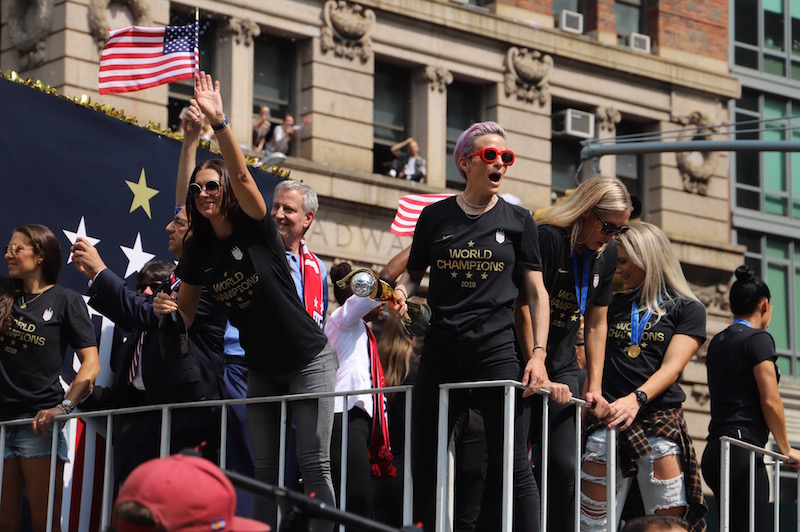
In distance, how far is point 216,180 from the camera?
685 cm

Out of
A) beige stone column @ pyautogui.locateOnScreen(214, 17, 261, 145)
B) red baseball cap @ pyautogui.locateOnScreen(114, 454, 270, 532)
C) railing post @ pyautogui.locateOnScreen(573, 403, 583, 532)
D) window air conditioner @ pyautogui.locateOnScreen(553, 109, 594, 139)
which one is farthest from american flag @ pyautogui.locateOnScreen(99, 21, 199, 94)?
window air conditioner @ pyautogui.locateOnScreen(553, 109, 594, 139)

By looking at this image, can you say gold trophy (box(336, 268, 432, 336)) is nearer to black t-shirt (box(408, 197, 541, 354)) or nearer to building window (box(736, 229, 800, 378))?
black t-shirt (box(408, 197, 541, 354))

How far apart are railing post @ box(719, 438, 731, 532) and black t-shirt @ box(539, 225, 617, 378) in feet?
3.55

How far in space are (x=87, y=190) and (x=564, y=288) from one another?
347 centimetres

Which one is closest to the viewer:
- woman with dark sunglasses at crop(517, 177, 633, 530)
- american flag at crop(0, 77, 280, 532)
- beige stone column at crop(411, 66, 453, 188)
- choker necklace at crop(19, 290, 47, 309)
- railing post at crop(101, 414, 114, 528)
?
woman with dark sunglasses at crop(517, 177, 633, 530)

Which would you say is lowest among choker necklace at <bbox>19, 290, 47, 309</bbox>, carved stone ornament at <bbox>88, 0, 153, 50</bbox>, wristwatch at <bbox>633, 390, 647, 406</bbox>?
wristwatch at <bbox>633, 390, 647, 406</bbox>

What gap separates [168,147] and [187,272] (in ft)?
9.15

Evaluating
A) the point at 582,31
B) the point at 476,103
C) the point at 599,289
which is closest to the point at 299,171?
the point at 476,103

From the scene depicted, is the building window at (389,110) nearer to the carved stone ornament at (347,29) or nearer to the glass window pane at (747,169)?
the carved stone ornament at (347,29)

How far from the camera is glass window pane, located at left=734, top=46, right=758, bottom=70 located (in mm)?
30891

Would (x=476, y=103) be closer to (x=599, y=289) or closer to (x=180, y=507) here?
(x=599, y=289)

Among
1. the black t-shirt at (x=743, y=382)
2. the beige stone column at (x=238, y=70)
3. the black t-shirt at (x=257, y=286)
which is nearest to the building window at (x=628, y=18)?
the beige stone column at (x=238, y=70)

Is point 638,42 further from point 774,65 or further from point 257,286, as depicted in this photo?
point 257,286

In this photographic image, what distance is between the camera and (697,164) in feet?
95.6
